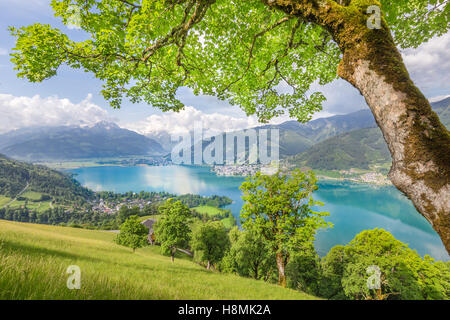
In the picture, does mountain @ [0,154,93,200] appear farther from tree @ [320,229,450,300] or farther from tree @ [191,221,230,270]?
tree @ [320,229,450,300]

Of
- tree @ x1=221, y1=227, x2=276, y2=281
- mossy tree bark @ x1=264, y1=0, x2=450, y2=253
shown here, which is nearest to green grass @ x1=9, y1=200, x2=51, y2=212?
tree @ x1=221, y1=227, x2=276, y2=281

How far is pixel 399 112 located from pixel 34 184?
213694 mm

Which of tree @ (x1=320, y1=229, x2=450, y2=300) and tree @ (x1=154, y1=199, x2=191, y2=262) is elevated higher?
tree @ (x1=154, y1=199, x2=191, y2=262)

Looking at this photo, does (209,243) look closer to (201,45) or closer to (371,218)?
(201,45)

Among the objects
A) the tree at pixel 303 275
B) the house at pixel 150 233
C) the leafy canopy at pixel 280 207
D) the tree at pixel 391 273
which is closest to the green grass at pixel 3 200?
the house at pixel 150 233

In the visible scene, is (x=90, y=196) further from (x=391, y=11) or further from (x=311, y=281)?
(x=391, y=11)

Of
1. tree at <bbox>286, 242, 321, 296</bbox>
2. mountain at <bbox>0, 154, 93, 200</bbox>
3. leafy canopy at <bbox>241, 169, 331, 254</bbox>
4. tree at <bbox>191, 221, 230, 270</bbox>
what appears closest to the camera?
leafy canopy at <bbox>241, 169, 331, 254</bbox>

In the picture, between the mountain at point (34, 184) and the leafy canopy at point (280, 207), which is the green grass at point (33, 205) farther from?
the leafy canopy at point (280, 207)

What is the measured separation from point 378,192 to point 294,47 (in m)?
147

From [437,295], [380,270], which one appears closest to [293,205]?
[380,270]

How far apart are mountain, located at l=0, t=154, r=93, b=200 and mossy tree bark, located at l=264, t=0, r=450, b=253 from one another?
161389mm

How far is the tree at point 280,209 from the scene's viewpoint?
26.6 ft

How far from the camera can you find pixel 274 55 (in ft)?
17.7

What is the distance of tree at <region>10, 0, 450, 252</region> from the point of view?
166 centimetres
